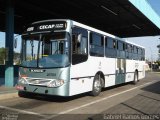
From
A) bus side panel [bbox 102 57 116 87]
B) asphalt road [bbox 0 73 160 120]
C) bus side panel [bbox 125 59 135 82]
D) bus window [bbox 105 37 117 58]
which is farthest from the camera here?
bus side panel [bbox 125 59 135 82]

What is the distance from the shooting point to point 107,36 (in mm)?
15609

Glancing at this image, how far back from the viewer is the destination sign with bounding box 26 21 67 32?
11.6 m

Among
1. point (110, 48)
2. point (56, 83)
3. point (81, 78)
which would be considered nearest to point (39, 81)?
point (56, 83)

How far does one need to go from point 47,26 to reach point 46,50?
3.28ft

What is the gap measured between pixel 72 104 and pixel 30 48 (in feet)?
9.42

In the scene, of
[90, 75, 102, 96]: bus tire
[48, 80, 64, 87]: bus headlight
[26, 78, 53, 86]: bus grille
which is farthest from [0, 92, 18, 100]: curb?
[90, 75, 102, 96]: bus tire

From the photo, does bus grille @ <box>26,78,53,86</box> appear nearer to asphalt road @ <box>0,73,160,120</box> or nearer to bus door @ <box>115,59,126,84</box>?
asphalt road @ <box>0,73,160,120</box>

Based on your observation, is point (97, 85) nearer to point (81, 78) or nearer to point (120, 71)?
point (81, 78)

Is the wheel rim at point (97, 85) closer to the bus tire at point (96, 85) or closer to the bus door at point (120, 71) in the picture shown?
the bus tire at point (96, 85)

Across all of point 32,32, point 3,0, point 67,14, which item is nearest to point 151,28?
point 67,14

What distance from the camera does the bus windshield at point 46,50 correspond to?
37.1 feet

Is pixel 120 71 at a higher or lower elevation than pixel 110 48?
lower

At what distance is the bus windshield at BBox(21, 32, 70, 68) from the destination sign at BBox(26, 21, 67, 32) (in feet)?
0.80

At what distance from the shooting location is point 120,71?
17.7 metres
